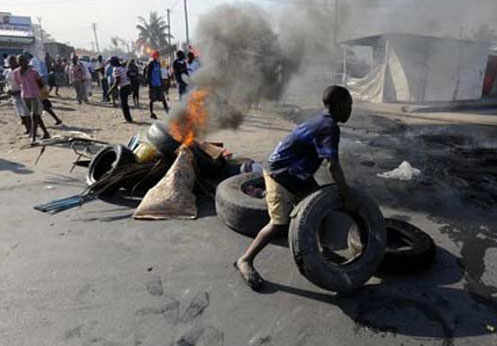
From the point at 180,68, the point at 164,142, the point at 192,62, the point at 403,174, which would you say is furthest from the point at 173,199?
the point at 192,62

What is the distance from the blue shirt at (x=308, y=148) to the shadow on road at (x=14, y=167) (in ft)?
18.1

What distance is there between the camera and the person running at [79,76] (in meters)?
14.5

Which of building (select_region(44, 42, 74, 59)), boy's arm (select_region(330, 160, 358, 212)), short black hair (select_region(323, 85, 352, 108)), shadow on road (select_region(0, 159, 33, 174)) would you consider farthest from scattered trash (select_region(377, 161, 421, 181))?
building (select_region(44, 42, 74, 59))

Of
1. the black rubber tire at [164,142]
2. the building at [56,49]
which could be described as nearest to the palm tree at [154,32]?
the building at [56,49]

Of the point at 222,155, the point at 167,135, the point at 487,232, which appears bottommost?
the point at 487,232

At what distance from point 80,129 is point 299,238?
9.40 m

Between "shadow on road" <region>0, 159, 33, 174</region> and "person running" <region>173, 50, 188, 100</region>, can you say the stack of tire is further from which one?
"person running" <region>173, 50, 188, 100</region>

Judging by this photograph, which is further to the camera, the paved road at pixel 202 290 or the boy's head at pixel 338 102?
the boy's head at pixel 338 102

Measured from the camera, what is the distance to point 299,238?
2.85 metres

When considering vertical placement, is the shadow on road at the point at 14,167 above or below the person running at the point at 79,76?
below

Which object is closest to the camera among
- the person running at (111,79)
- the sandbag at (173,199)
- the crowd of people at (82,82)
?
the sandbag at (173,199)

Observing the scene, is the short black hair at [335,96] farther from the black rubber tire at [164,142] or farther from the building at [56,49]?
the building at [56,49]

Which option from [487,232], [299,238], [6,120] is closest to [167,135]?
[299,238]

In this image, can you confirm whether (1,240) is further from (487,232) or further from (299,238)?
(487,232)
